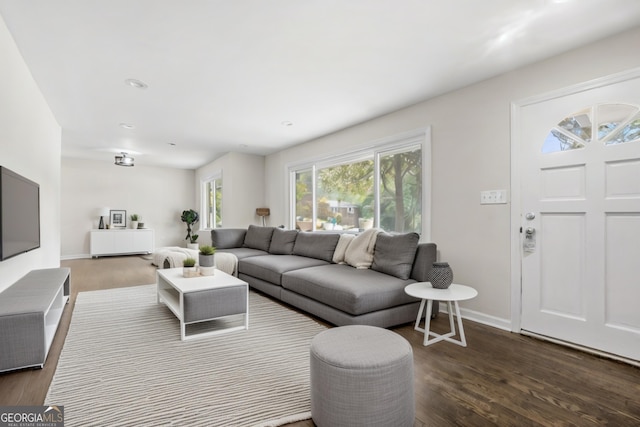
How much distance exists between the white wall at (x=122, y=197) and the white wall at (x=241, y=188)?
261 centimetres

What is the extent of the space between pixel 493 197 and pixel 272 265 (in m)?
2.49

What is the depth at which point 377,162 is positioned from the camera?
424cm

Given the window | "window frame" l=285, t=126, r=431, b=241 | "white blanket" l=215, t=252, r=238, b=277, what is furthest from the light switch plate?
the window

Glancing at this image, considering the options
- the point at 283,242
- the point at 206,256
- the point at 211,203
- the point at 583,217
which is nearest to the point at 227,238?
the point at 283,242

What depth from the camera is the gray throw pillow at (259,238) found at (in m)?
5.27

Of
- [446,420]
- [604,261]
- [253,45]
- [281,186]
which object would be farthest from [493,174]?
[281,186]

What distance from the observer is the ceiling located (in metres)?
2.02

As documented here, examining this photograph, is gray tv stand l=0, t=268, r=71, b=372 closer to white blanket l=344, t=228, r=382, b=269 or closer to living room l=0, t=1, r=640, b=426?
living room l=0, t=1, r=640, b=426

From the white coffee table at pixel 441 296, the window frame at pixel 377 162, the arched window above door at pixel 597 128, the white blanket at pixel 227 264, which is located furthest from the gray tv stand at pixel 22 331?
the arched window above door at pixel 597 128

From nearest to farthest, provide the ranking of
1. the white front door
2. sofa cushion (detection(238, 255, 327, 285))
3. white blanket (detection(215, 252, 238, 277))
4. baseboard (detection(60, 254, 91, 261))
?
the white front door → sofa cushion (detection(238, 255, 327, 285)) → white blanket (detection(215, 252, 238, 277)) → baseboard (detection(60, 254, 91, 261))

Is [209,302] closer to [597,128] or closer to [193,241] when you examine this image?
[597,128]

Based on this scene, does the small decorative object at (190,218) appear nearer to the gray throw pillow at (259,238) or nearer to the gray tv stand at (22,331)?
the gray throw pillow at (259,238)

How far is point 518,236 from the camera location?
9.05 feet

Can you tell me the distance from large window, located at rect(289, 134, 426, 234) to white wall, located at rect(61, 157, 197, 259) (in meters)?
4.55
